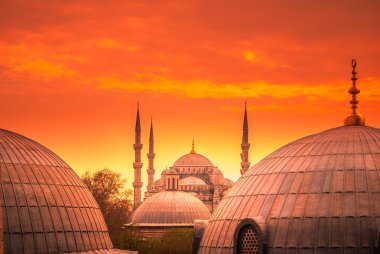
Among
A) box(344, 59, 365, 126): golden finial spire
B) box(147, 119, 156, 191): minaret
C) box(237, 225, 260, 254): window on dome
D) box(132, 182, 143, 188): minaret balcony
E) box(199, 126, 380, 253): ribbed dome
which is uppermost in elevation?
box(147, 119, 156, 191): minaret

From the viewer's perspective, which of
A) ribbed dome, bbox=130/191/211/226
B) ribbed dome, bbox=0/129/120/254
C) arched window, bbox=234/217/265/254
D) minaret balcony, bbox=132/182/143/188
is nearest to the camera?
arched window, bbox=234/217/265/254

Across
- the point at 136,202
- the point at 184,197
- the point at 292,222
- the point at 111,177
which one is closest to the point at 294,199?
the point at 292,222

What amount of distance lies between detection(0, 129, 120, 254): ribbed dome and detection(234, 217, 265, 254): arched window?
6.44m

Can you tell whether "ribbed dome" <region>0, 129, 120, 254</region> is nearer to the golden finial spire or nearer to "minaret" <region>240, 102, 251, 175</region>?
the golden finial spire

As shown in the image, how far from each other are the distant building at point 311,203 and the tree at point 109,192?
63.2 meters

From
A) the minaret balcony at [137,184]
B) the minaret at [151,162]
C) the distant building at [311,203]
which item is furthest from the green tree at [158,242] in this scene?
the minaret at [151,162]

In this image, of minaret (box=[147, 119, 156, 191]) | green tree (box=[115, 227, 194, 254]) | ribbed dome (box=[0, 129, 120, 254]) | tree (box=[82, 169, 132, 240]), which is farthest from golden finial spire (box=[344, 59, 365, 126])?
minaret (box=[147, 119, 156, 191])

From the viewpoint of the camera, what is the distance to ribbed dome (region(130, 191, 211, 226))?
4469 inches

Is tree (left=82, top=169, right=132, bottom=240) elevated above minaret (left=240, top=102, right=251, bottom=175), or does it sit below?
below

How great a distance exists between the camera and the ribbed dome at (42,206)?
1379 inches

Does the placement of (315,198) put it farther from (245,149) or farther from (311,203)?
(245,149)

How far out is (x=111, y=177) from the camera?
4107 inches

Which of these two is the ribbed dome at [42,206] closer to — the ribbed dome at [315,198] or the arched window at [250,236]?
the ribbed dome at [315,198]

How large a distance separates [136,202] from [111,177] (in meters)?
64.3
